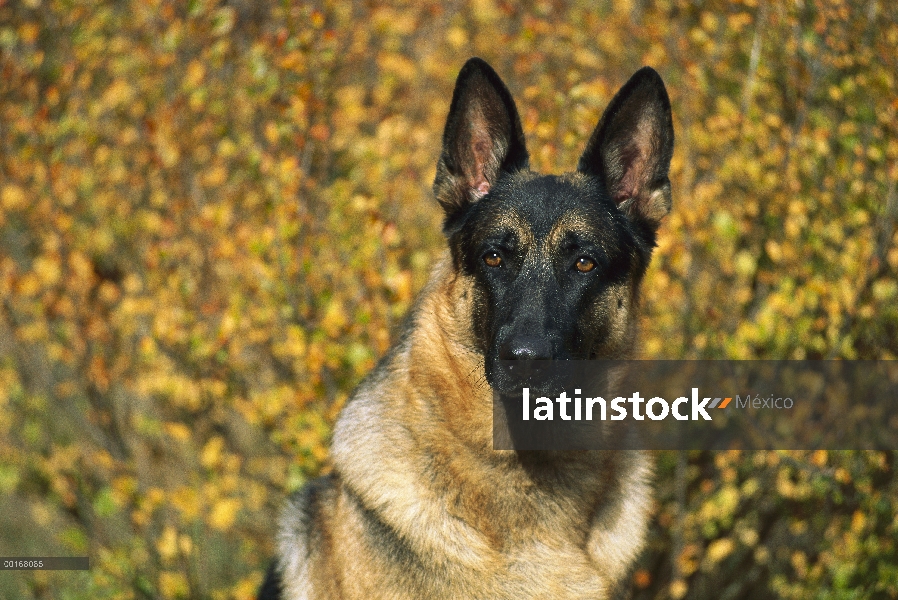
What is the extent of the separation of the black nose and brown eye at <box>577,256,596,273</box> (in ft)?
1.47

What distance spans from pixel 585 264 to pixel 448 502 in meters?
1.02

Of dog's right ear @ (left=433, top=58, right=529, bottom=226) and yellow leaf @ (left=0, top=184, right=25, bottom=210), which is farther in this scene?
yellow leaf @ (left=0, top=184, right=25, bottom=210)

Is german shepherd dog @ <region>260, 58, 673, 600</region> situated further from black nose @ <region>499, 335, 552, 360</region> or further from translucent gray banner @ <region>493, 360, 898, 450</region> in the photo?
translucent gray banner @ <region>493, 360, 898, 450</region>

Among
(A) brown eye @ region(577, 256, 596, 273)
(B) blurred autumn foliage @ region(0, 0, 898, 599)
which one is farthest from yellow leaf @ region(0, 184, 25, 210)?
(A) brown eye @ region(577, 256, 596, 273)

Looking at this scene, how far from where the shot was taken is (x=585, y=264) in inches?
117

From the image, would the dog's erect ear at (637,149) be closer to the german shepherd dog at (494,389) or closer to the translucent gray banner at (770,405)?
the german shepherd dog at (494,389)

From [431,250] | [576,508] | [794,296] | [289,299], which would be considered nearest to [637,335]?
[576,508]

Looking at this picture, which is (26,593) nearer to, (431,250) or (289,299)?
(289,299)

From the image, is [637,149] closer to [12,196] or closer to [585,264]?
[585,264]

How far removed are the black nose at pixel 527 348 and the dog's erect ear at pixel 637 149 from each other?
0.90m

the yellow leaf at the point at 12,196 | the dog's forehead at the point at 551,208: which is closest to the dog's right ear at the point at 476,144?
the dog's forehead at the point at 551,208

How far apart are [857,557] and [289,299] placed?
3.52m

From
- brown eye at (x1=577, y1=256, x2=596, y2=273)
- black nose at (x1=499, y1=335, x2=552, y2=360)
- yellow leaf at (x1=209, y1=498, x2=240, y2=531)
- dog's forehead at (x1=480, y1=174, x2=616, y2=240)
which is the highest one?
dog's forehead at (x1=480, y1=174, x2=616, y2=240)

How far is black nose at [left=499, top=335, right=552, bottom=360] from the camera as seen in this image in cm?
258
